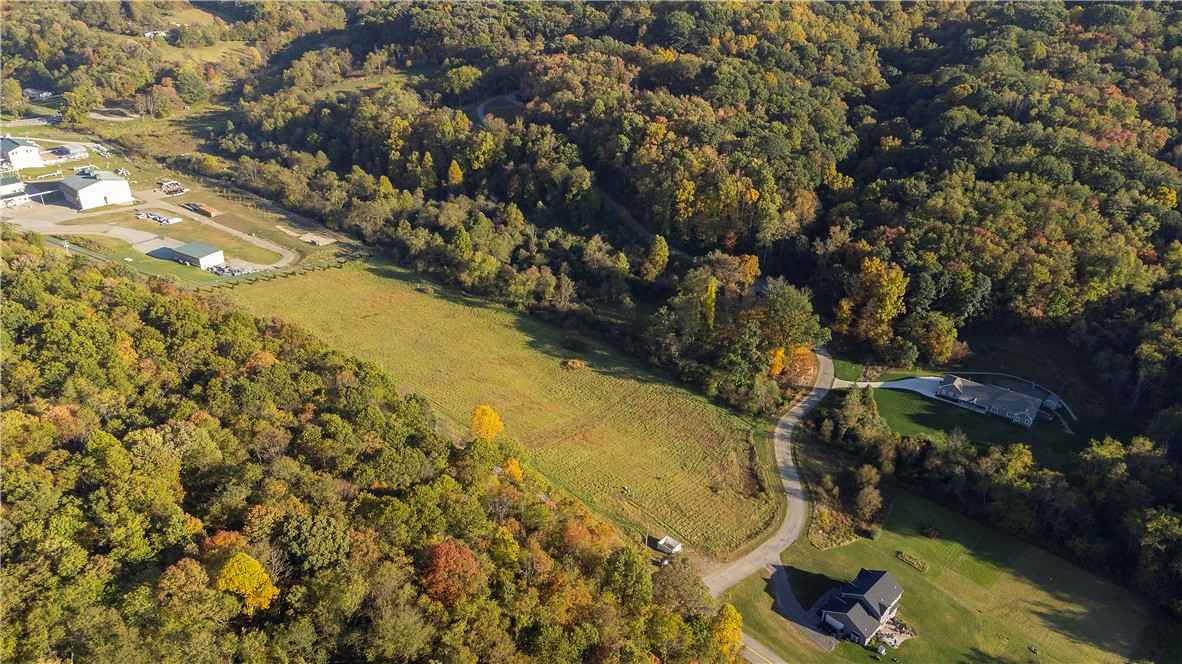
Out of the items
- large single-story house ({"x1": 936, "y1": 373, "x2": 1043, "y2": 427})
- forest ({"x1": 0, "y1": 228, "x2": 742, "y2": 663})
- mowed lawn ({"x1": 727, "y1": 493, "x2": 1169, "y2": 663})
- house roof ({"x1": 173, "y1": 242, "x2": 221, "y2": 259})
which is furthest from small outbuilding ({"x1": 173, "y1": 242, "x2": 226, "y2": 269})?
large single-story house ({"x1": 936, "y1": 373, "x2": 1043, "y2": 427})

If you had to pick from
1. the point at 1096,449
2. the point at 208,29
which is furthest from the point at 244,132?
the point at 1096,449

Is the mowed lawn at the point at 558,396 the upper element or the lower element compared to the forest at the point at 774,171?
lower

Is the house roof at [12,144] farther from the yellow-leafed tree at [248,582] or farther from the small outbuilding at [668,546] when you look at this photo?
the small outbuilding at [668,546]

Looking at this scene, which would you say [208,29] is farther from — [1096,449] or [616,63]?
[1096,449]

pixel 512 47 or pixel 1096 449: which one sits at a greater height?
pixel 512 47

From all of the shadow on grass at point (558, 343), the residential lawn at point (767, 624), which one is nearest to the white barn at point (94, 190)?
the shadow on grass at point (558, 343)

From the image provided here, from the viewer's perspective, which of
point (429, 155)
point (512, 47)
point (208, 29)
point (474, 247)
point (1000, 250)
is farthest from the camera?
point (208, 29)

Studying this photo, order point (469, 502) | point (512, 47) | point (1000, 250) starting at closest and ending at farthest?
point (469, 502) < point (1000, 250) < point (512, 47)
